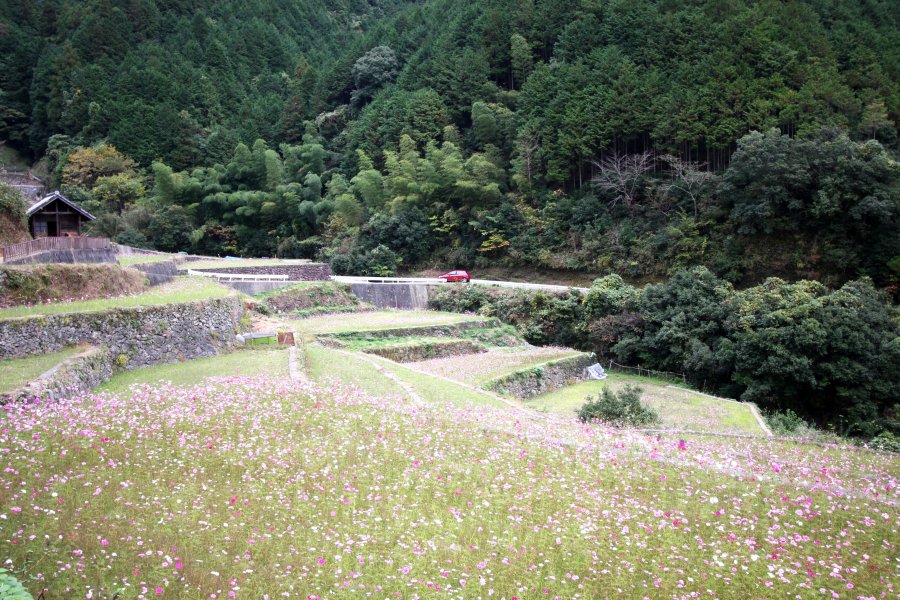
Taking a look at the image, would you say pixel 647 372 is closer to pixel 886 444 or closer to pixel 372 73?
pixel 886 444

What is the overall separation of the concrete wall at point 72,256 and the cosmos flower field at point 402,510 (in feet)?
41.3

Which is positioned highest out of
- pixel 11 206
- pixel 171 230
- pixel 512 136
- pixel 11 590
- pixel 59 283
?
pixel 512 136

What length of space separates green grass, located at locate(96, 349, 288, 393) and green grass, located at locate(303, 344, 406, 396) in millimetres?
972

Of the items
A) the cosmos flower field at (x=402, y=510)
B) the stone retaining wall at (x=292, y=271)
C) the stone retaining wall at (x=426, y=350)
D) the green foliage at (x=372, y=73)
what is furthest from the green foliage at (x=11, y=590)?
the green foliage at (x=372, y=73)

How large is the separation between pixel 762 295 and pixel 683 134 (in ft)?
48.4

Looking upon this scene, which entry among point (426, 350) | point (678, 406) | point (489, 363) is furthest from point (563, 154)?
point (678, 406)

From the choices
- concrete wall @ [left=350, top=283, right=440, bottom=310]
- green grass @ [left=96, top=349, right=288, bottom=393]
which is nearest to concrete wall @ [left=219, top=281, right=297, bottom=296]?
concrete wall @ [left=350, top=283, right=440, bottom=310]

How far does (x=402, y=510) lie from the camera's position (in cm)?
880

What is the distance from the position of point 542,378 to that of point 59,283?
53.8 feet

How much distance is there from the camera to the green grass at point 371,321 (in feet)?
86.4

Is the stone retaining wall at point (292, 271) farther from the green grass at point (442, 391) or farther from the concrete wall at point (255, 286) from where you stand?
the green grass at point (442, 391)

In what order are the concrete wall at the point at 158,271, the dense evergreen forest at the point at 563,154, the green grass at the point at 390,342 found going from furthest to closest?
the dense evergreen forest at the point at 563,154 → the concrete wall at the point at 158,271 → the green grass at the point at 390,342

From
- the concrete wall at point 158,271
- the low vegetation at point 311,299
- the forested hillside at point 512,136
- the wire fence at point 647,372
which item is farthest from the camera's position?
the forested hillside at point 512,136

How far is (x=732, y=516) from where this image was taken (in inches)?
363
